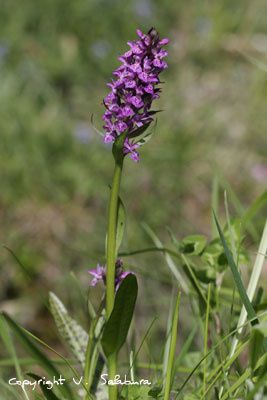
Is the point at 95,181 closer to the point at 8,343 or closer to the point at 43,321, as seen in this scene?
the point at 43,321

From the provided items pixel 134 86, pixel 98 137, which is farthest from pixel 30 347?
pixel 98 137

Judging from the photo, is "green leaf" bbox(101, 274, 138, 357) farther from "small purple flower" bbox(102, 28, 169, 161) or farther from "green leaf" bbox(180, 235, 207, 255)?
"green leaf" bbox(180, 235, 207, 255)

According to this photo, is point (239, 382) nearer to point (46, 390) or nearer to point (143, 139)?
point (46, 390)

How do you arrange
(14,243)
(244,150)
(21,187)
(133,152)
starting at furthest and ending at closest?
(244,150) → (21,187) → (14,243) → (133,152)

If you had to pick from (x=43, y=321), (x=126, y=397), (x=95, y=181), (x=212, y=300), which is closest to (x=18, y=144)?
(x=95, y=181)

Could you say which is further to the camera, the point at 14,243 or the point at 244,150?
the point at 244,150

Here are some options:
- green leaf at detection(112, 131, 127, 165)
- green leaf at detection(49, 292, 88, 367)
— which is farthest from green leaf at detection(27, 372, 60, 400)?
green leaf at detection(112, 131, 127, 165)
